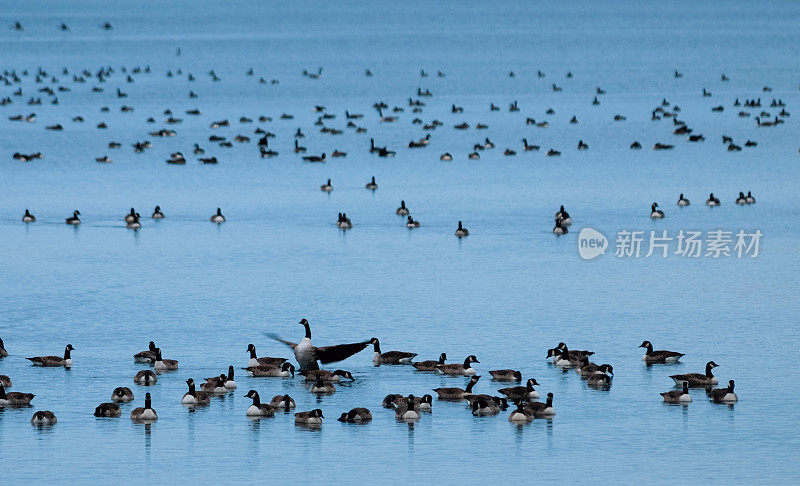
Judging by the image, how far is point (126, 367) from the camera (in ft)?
127

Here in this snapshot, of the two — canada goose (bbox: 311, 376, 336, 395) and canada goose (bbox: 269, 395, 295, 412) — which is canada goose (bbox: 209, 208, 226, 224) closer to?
canada goose (bbox: 311, 376, 336, 395)

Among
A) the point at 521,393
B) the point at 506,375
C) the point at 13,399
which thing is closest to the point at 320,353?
the point at 506,375

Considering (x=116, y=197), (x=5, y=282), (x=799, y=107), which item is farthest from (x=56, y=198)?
(x=799, y=107)

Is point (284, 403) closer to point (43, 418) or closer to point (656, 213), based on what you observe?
point (43, 418)

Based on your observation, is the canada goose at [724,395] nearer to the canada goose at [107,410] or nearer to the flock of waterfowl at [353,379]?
the flock of waterfowl at [353,379]

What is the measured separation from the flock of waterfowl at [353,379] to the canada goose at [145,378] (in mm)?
25

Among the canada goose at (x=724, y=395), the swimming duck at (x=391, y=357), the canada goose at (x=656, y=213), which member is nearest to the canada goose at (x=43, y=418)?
the swimming duck at (x=391, y=357)

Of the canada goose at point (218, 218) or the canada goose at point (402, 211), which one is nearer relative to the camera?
the canada goose at point (218, 218)

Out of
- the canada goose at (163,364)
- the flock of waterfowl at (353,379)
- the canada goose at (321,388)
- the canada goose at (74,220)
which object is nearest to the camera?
→ the flock of waterfowl at (353,379)

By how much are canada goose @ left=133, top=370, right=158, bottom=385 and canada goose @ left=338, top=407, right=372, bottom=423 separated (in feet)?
19.4

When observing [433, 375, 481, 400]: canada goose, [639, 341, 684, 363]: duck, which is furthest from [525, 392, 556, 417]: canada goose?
[639, 341, 684, 363]: duck

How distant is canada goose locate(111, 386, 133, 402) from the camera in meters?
34.4

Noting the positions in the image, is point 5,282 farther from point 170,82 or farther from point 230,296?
point 170,82

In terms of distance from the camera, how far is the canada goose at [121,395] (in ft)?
113
